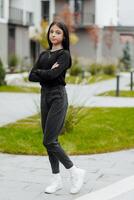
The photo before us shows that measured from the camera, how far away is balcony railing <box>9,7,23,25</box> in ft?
138

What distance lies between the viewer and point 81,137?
977 centimetres

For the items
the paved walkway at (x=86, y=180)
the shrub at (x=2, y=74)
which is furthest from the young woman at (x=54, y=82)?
the shrub at (x=2, y=74)

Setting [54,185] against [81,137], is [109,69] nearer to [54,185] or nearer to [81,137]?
[81,137]

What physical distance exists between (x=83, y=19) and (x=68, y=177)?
4266 cm

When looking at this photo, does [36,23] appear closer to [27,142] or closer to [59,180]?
[27,142]

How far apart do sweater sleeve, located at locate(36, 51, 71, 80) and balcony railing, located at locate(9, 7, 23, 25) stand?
1415 inches

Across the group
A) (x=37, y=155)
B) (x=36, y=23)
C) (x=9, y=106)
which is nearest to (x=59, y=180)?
(x=37, y=155)

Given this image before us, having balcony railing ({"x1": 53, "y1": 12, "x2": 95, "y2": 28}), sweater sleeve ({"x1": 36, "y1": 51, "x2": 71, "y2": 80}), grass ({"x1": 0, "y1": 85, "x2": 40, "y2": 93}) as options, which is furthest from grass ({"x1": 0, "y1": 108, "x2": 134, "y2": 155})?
balcony railing ({"x1": 53, "y1": 12, "x2": 95, "y2": 28})

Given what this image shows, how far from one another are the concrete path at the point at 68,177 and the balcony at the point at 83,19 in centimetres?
4016

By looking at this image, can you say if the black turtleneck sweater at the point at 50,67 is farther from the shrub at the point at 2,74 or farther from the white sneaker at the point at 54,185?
the shrub at the point at 2,74

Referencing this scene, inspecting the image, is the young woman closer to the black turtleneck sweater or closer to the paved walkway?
the black turtleneck sweater

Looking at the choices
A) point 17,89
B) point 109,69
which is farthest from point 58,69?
point 109,69

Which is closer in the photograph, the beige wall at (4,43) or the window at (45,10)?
the beige wall at (4,43)

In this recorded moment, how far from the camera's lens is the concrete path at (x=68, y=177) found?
20.0 ft
